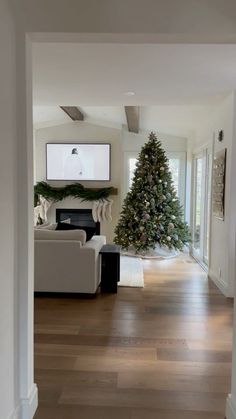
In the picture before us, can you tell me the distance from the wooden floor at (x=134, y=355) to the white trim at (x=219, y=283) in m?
0.10

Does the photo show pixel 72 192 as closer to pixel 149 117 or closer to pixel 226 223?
pixel 149 117

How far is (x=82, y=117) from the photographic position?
817 cm

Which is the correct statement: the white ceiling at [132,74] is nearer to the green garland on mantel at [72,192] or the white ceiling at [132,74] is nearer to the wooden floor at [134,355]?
the wooden floor at [134,355]

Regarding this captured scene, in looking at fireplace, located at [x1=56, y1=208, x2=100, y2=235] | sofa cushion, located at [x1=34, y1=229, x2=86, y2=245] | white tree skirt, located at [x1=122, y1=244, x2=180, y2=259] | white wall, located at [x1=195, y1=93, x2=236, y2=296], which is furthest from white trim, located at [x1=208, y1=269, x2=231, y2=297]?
fireplace, located at [x1=56, y1=208, x2=100, y2=235]

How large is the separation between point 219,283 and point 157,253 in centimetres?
245

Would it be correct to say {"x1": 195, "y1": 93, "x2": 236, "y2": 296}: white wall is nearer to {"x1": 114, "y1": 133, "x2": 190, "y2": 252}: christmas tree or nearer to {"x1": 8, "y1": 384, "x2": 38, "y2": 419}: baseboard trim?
{"x1": 114, "y1": 133, "x2": 190, "y2": 252}: christmas tree

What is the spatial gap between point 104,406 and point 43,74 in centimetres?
328

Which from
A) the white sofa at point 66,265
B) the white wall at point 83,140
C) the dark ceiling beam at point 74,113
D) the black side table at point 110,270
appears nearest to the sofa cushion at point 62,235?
the white sofa at point 66,265

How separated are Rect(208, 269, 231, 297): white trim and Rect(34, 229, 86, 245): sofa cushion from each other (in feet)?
6.49

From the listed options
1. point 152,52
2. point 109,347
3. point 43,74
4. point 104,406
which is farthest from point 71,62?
point 104,406

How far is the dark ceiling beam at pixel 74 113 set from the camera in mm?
7029

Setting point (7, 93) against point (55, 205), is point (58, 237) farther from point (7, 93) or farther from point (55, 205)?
point (55, 205)

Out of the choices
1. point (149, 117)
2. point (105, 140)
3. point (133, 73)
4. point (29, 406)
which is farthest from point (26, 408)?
point (105, 140)

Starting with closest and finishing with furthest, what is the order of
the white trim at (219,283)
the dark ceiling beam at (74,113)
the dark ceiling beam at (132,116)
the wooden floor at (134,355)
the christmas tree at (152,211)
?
the wooden floor at (134,355) → the white trim at (219,283) → the dark ceiling beam at (132,116) → the dark ceiling beam at (74,113) → the christmas tree at (152,211)
